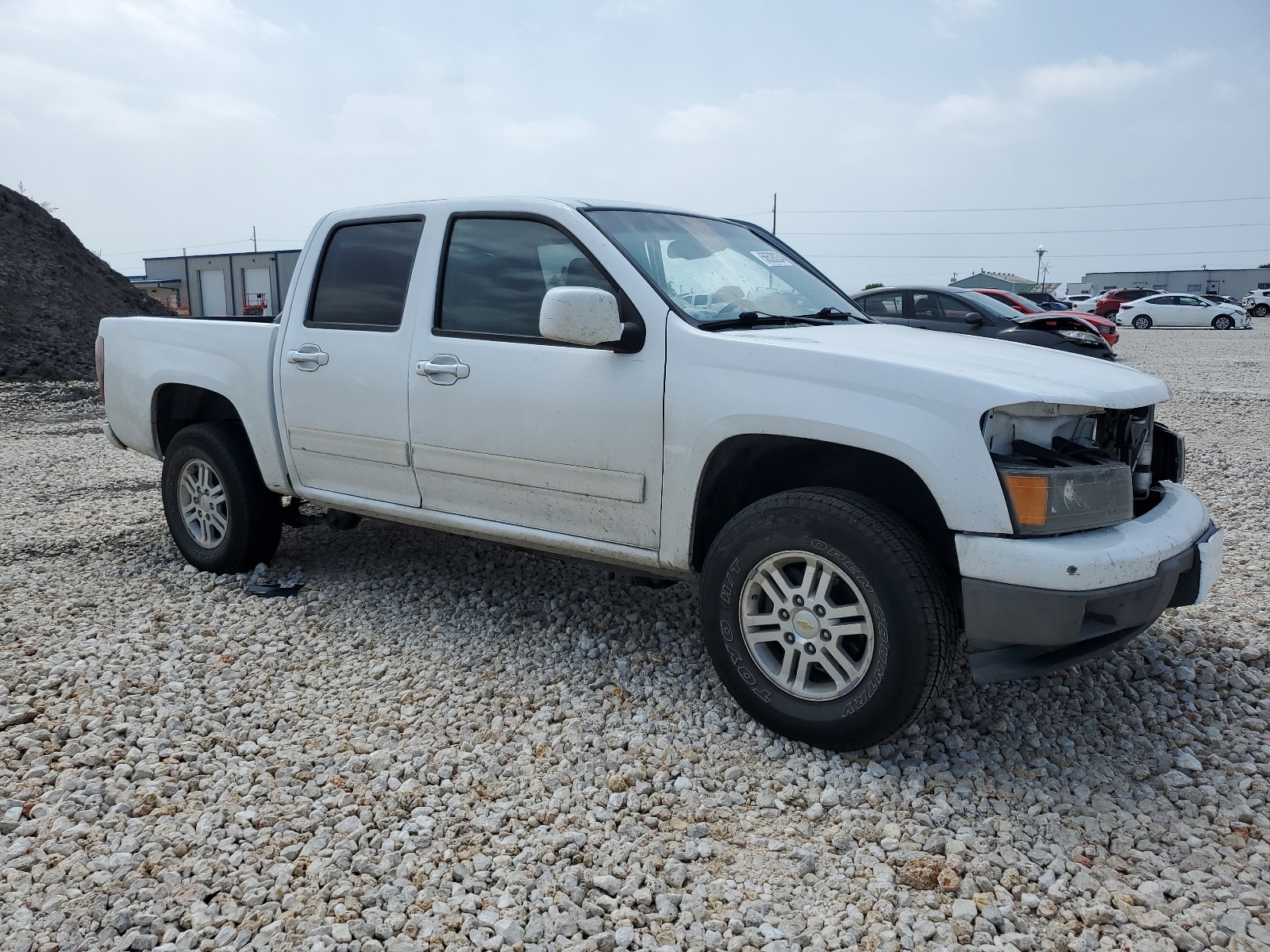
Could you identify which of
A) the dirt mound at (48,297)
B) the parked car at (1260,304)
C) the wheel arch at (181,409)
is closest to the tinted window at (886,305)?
the wheel arch at (181,409)

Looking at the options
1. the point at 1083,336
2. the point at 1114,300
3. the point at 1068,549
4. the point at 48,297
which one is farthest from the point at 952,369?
the point at 1114,300

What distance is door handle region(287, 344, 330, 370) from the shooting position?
4.38 metres

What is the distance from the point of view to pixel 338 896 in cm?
254

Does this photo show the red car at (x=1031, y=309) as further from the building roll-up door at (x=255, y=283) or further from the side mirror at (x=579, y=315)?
the building roll-up door at (x=255, y=283)

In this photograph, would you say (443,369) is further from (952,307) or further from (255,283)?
(255,283)

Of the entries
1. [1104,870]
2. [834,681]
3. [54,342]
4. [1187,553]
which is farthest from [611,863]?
[54,342]

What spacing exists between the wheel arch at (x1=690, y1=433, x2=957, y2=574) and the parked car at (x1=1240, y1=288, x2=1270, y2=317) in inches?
1801

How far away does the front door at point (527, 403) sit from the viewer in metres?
3.49

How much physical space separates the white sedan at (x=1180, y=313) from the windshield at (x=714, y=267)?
34240mm

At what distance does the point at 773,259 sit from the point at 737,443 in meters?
1.33

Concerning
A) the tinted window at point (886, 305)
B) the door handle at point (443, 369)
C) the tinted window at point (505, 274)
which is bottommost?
the door handle at point (443, 369)

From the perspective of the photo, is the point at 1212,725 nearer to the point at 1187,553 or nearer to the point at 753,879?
the point at 1187,553

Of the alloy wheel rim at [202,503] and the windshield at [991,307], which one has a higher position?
the windshield at [991,307]

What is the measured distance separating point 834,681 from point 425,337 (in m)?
2.18
